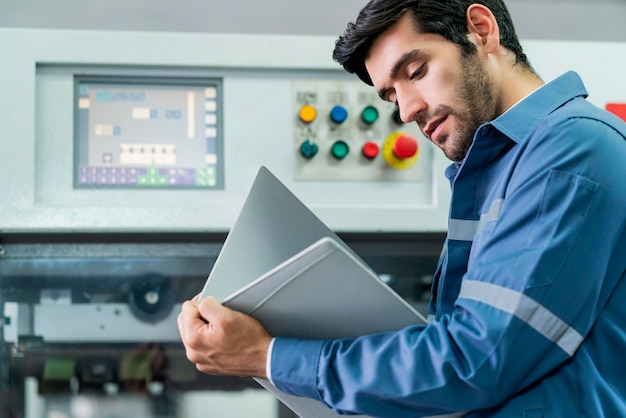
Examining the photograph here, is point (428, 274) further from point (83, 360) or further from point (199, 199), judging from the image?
point (83, 360)

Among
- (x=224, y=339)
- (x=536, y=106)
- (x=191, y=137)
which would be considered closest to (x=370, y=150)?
(x=191, y=137)

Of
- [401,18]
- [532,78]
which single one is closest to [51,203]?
[401,18]

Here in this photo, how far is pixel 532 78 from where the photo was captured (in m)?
1.29

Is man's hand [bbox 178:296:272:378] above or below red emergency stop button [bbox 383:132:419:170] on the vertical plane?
below

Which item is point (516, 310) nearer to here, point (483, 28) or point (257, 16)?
point (483, 28)

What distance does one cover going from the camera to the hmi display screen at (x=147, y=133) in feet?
4.99

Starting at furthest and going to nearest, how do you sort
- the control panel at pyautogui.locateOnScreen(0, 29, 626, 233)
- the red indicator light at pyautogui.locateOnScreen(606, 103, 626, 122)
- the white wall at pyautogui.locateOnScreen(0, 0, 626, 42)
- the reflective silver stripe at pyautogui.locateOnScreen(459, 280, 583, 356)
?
1. the white wall at pyautogui.locateOnScreen(0, 0, 626, 42)
2. the red indicator light at pyautogui.locateOnScreen(606, 103, 626, 122)
3. the control panel at pyautogui.locateOnScreen(0, 29, 626, 233)
4. the reflective silver stripe at pyautogui.locateOnScreen(459, 280, 583, 356)

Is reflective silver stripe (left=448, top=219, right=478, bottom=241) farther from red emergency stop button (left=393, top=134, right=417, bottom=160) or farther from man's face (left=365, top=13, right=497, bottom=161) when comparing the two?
red emergency stop button (left=393, top=134, right=417, bottom=160)

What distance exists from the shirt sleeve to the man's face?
0.20m

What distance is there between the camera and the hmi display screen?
1520 millimetres

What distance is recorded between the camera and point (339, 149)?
1564 millimetres

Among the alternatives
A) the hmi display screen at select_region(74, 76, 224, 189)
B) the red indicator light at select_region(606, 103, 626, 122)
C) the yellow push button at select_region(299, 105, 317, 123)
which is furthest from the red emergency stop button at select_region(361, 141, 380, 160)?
the red indicator light at select_region(606, 103, 626, 122)

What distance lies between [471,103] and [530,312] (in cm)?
37

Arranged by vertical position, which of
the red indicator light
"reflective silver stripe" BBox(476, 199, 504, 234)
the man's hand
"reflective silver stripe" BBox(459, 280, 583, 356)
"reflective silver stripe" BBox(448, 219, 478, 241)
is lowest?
the man's hand
